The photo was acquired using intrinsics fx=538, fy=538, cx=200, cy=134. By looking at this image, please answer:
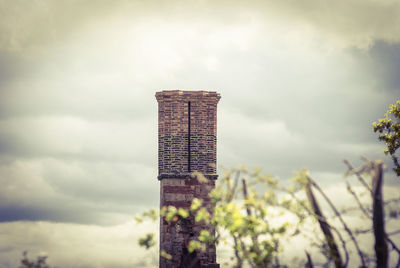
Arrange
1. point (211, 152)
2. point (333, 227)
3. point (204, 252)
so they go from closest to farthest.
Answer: point (333, 227) → point (204, 252) → point (211, 152)

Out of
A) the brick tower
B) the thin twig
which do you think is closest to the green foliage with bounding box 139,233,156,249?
the thin twig

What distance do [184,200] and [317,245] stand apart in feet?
19.7

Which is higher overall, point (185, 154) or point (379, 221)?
point (185, 154)

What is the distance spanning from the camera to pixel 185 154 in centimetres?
1525

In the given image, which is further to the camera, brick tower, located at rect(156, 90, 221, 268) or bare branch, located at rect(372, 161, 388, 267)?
brick tower, located at rect(156, 90, 221, 268)

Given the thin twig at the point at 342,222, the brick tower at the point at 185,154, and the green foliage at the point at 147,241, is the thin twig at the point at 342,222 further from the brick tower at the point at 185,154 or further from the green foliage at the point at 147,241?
the brick tower at the point at 185,154

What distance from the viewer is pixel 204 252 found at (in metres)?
14.4

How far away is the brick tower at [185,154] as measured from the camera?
47.2 feet

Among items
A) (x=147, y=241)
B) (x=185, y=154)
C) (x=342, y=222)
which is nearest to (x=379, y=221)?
(x=342, y=222)

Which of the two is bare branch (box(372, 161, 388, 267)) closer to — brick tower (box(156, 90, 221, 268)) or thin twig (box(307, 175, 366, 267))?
thin twig (box(307, 175, 366, 267))

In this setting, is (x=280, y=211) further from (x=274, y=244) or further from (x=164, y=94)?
(x=164, y=94)

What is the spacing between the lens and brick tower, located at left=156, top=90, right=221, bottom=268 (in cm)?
1438

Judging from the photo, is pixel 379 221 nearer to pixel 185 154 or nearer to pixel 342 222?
pixel 342 222

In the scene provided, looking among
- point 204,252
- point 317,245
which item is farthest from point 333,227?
point 204,252
